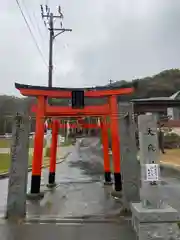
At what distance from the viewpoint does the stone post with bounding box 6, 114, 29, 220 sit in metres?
7.22

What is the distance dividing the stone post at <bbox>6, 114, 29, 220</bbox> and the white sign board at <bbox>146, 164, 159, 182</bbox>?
3522 mm

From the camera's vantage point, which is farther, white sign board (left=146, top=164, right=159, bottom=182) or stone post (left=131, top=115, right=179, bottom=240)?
white sign board (left=146, top=164, right=159, bottom=182)

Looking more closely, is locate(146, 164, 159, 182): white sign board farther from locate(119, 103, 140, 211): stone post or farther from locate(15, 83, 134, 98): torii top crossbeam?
locate(15, 83, 134, 98): torii top crossbeam

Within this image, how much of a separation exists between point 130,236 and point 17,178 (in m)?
3.22

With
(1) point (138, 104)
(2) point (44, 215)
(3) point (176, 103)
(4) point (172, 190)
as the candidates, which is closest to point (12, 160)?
(2) point (44, 215)

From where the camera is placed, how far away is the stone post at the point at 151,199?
15.4ft

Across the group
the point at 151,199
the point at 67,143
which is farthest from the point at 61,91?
the point at 67,143

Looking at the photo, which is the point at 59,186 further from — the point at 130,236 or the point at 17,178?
the point at 130,236

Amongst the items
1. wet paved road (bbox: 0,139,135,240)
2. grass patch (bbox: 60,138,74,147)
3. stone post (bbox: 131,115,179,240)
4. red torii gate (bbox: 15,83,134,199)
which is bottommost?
wet paved road (bbox: 0,139,135,240)

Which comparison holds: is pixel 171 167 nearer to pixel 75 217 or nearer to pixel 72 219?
pixel 75 217

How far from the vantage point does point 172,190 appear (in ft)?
37.6

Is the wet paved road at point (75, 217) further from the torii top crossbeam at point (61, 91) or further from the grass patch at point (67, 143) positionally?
the grass patch at point (67, 143)

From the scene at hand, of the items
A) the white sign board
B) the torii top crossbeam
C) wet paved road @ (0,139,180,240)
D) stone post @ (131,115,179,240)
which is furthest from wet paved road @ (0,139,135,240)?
the torii top crossbeam

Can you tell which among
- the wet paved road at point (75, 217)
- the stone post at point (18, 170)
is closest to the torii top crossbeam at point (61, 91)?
the stone post at point (18, 170)
